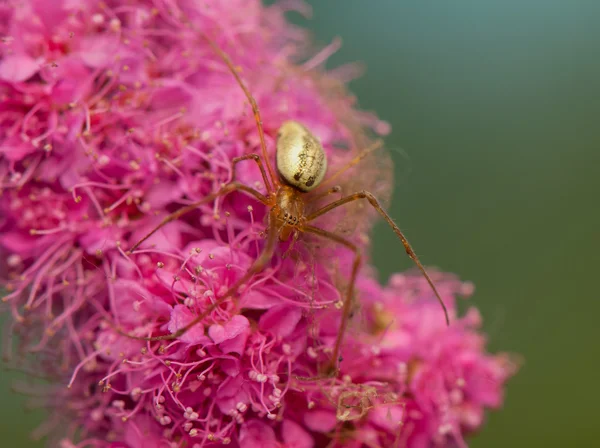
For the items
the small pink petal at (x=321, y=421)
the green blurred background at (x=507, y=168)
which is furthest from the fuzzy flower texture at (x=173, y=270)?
the green blurred background at (x=507, y=168)

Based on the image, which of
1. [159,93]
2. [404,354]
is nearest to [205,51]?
[159,93]

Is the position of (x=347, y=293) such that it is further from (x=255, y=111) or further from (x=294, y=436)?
(x=255, y=111)

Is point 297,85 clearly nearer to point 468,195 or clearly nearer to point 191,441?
point 191,441

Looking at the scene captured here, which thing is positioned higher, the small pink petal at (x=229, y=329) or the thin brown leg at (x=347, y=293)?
the thin brown leg at (x=347, y=293)

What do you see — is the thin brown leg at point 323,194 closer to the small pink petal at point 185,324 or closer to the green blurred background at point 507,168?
the small pink petal at point 185,324

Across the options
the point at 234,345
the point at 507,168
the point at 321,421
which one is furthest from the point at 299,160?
the point at 507,168

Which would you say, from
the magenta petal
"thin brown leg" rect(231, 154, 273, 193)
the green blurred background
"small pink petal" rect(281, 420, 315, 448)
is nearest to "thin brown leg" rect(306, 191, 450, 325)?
"thin brown leg" rect(231, 154, 273, 193)

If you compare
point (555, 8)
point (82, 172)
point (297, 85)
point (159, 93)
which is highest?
point (555, 8)

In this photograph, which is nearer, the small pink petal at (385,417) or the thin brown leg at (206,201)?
the thin brown leg at (206,201)
